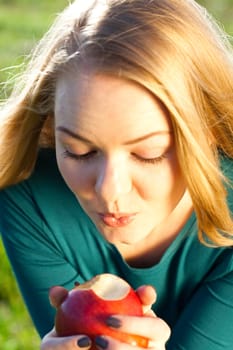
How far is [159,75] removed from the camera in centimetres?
267

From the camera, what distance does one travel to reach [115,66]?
8.78 ft

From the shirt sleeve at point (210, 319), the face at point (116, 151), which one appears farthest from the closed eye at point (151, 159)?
the shirt sleeve at point (210, 319)

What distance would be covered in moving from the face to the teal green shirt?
0.35 meters

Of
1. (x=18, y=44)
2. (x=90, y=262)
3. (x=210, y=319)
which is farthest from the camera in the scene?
(x=18, y=44)

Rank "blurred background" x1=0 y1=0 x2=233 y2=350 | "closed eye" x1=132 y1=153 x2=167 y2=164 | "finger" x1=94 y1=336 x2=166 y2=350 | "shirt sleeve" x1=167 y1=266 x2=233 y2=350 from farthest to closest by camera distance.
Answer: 1. "blurred background" x1=0 y1=0 x2=233 y2=350
2. "shirt sleeve" x1=167 y1=266 x2=233 y2=350
3. "closed eye" x1=132 y1=153 x2=167 y2=164
4. "finger" x1=94 y1=336 x2=166 y2=350

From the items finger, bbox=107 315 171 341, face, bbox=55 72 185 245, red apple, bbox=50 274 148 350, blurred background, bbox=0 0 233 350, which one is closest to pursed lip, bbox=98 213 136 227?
face, bbox=55 72 185 245

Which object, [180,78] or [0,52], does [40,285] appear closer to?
[180,78]

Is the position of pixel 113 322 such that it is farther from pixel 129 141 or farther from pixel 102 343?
pixel 129 141

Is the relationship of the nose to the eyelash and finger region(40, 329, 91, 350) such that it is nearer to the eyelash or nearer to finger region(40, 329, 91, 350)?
the eyelash

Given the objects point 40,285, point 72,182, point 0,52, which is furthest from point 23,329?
point 0,52

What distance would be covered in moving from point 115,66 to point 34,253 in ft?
2.45

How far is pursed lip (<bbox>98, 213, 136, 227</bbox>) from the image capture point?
8.91 feet

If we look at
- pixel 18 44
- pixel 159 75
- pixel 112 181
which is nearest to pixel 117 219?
pixel 112 181

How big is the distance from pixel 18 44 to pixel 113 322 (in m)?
5.28
